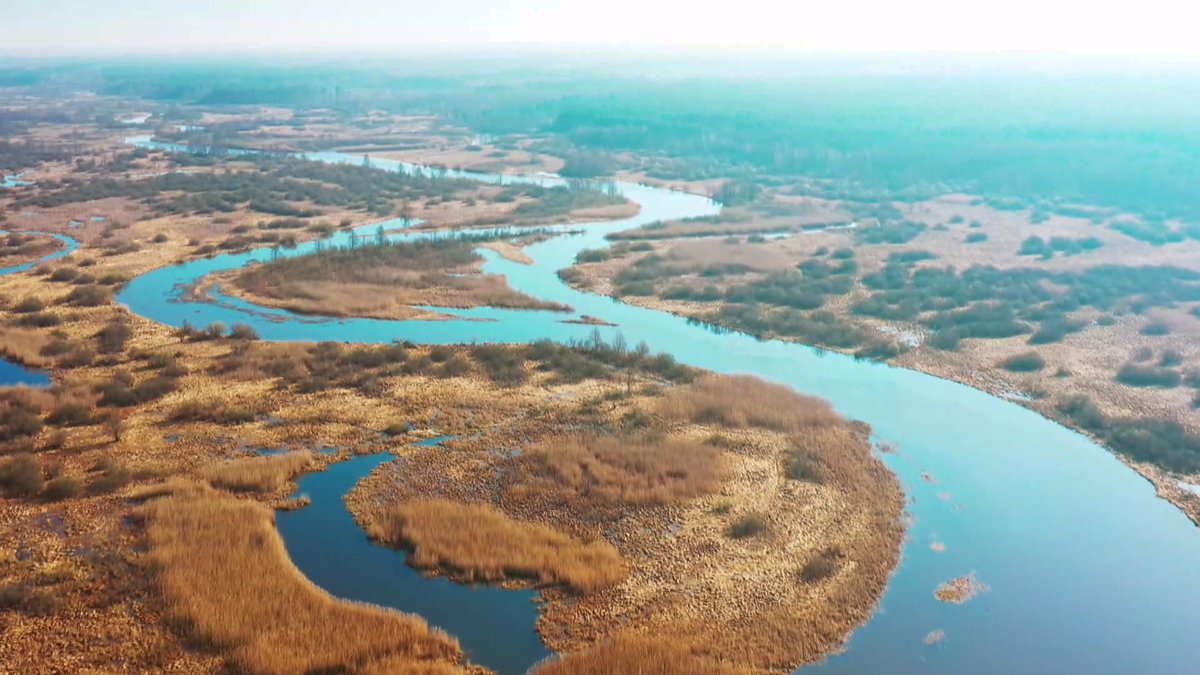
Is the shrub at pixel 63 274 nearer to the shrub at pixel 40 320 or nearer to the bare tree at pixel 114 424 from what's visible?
the shrub at pixel 40 320

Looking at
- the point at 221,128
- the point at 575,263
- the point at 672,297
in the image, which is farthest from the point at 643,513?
the point at 221,128

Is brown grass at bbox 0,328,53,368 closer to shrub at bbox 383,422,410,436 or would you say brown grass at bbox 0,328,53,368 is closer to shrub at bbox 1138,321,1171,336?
shrub at bbox 383,422,410,436

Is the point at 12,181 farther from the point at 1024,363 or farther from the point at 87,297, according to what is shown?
the point at 1024,363

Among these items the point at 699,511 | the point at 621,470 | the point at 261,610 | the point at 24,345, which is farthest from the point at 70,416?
the point at 699,511

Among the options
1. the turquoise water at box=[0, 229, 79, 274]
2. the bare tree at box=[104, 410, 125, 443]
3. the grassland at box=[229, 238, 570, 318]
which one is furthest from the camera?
the turquoise water at box=[0, 229, 79, 274]

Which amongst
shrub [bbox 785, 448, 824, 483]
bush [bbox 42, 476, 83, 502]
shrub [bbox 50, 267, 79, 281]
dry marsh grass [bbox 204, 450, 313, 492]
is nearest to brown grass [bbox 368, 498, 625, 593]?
dry marsh grass [bbox 204, 450, 313, 492]

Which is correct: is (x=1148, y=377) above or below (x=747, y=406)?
below
